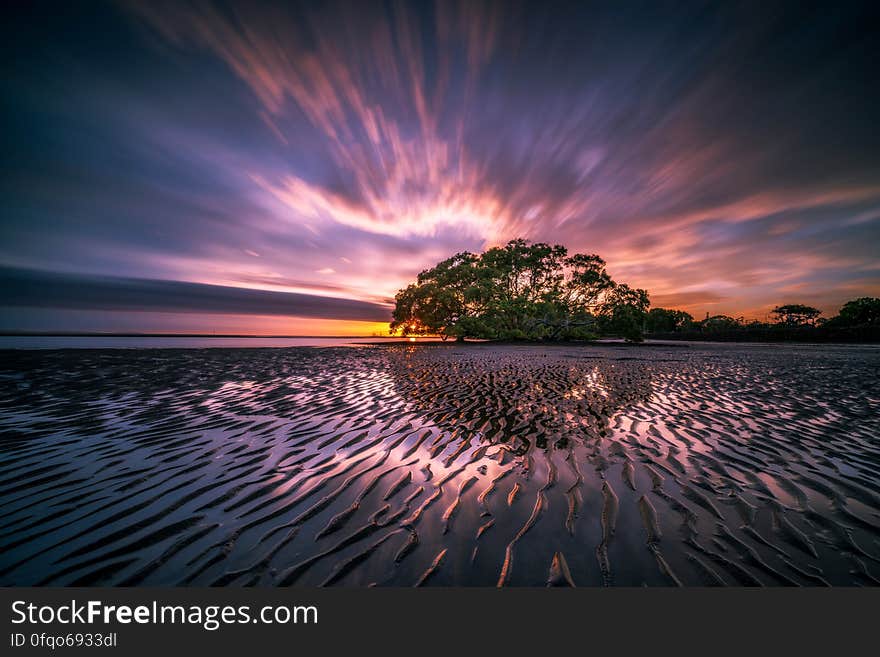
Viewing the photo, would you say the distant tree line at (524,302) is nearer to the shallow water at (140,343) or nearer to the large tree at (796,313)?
the shallow water at (140,343)

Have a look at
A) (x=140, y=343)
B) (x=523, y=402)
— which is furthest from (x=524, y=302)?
(x=140, y=343)

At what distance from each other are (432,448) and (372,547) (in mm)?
2640

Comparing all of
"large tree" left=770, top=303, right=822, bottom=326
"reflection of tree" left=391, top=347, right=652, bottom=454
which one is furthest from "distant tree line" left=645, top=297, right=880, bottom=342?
"reflection of tree" left=391, top=347, right=652, bottom=454

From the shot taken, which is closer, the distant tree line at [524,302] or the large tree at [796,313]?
the distant tree line at [524,302]

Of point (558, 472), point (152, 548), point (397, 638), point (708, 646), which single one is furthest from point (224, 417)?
point (708, 646)

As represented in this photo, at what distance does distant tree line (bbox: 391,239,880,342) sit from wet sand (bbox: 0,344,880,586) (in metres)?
41.6

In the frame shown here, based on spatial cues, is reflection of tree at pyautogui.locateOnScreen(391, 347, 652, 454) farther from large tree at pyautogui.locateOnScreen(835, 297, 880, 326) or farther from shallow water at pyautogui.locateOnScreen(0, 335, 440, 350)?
large tree at pyautogui.locateOnScreen(835, 297, 880, 326)

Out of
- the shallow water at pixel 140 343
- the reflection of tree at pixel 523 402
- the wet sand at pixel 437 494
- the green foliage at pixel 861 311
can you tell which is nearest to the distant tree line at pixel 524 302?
the shallow water at pixel 140 343

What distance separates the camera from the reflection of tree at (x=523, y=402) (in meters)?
6.25

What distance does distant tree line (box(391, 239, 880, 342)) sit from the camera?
161ft

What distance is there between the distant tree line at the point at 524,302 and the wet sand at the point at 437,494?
41.6 m

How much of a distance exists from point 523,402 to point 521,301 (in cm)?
4170

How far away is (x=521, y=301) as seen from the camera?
48.6 m

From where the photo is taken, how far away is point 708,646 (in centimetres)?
227
